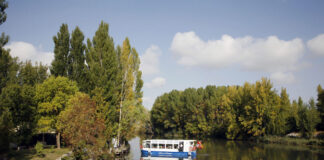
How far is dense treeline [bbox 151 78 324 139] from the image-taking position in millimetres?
60281

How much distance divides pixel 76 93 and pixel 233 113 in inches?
1961

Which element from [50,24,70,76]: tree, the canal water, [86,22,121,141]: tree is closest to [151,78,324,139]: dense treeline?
the canal water

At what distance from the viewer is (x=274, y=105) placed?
63156 millimetres

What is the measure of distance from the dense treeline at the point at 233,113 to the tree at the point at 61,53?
44803mm

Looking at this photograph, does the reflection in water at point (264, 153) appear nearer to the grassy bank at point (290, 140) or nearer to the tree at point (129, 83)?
the grassy bank at point (290, 140)

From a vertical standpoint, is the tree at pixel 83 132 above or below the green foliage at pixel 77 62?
below

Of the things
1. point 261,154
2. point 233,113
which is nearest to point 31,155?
point 261,154

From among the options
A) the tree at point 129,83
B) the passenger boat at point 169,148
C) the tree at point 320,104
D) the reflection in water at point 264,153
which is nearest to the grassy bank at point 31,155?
the tree at point 129,83

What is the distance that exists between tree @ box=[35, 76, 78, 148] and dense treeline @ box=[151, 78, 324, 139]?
147ft

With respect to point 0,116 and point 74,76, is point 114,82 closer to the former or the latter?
point 74,76

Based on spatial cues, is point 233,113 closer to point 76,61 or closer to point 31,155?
point 76,61

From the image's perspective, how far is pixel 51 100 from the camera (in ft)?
127

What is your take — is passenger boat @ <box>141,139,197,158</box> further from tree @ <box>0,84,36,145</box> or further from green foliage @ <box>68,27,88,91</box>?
tree @ <box>0,84,36,145</box>

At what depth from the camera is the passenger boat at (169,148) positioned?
134 ft
